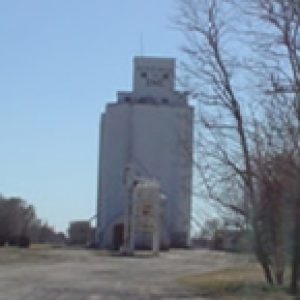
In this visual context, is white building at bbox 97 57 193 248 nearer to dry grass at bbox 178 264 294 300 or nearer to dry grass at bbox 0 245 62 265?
dry grass at bbox 0 245 62 265

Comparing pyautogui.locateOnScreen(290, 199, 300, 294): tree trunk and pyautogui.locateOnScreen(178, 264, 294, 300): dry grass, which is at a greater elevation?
pyautogui.locateOnScreen(290, 199, 300, 294): tree trunk

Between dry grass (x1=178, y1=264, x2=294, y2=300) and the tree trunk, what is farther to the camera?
dry grass (x1=178, y1=264, x2=294, y2=300)

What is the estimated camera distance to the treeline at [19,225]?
399 feet

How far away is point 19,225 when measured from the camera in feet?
488

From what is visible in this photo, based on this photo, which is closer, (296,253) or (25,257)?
(296,253)

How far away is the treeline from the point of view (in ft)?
399

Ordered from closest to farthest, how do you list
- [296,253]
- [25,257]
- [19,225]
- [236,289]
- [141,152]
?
1. [296,253]
2. [236,289]
3. [25,257]
4. [141,152]
5. [19,225]

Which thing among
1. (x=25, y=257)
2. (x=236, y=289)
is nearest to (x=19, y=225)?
(x=25, y=257)

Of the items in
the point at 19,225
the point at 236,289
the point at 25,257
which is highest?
the point at 19,225

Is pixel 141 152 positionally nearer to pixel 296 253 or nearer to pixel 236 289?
pixel 236 289

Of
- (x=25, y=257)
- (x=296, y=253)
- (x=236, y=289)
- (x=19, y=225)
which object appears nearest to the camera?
(x=296, y=253)

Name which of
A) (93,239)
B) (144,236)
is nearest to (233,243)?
(144,236)

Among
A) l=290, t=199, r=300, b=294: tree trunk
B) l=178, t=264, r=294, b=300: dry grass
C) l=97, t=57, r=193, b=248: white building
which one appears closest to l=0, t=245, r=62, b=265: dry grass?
l=178, t=264, r=294, b=300: dry grass

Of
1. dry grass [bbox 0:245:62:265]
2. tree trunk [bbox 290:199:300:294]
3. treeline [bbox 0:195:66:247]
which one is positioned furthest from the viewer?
treeline [bbox 0:195:66:247]
